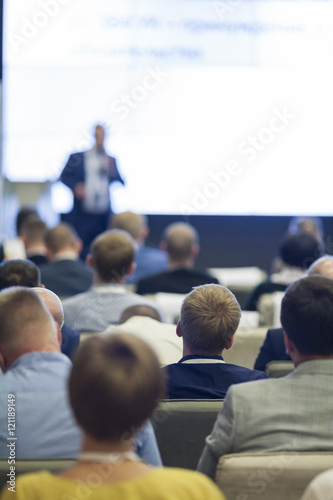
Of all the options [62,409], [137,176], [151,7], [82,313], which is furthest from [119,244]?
[151,7]

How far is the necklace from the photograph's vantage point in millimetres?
1215

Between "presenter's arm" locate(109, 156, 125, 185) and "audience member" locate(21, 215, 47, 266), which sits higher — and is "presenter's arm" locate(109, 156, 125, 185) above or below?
above

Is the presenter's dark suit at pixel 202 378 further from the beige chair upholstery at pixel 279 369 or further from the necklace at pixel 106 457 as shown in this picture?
the necklace at pixel 106 457

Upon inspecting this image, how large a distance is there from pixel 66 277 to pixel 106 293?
38.5 inches

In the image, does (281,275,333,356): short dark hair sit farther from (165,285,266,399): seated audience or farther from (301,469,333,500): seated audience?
(301,469,333,500): seated audience

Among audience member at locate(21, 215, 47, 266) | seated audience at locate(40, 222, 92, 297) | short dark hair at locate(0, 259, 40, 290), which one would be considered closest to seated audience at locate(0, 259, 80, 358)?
short dark hair at locate(0, 259, 40, 290)

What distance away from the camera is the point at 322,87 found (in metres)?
7.64

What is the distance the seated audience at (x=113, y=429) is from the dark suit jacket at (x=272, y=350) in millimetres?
1746

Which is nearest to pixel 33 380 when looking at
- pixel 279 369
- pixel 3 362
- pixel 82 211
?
pixel 3 362

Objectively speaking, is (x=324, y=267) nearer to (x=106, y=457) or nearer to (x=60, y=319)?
(x=60, y=319)

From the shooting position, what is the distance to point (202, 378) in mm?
2201

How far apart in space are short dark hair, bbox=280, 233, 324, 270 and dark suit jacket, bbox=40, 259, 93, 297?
1230 millimetres

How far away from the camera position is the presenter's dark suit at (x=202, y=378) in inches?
84.6

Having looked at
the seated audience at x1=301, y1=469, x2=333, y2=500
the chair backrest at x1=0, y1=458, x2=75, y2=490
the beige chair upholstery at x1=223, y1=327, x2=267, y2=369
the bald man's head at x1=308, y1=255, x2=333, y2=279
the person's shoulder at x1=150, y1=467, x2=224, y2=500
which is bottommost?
the beige chair upholstery at x1=223, y1=327, x2=267, y2=369
